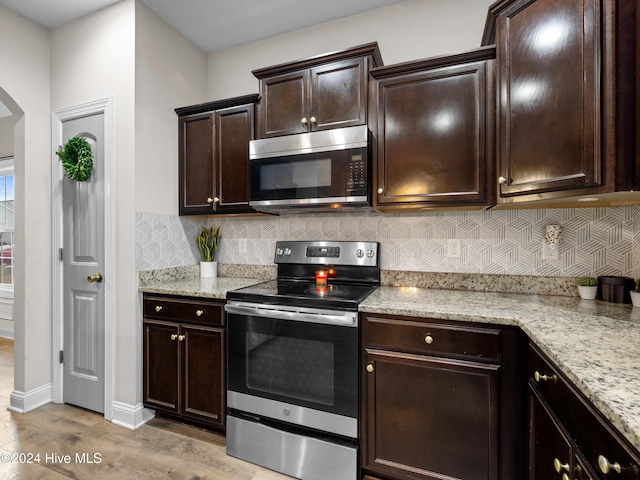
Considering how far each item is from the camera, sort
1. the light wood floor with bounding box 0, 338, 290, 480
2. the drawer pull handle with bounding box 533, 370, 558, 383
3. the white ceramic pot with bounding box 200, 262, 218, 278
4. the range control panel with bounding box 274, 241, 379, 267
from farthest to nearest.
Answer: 1. the white ceramic pot with bounding box 200, 262, 218, 278
2. the range control panel with bounding box 274, 241, 379, 267
3. the light wood floor with bounding box 0, 338, 290, 480
4. the drawer pull handle with bounding box 533, 370, 558, 383

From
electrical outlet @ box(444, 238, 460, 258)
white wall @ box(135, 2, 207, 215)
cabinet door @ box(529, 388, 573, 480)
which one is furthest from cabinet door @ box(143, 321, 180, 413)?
cabinet door @ box(529, 388, 573, 480)

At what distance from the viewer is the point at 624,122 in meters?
1.06

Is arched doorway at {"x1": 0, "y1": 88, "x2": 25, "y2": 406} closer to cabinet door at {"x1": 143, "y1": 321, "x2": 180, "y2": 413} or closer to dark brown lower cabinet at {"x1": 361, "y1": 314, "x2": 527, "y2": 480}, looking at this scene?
cabinet door at {"x1": 143, "y1": 321, "x2": 180, "y2": 413}

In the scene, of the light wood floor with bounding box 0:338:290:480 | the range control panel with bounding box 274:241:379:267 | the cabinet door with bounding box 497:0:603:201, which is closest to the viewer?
the cabinet door with bounding box 497:0:603:201

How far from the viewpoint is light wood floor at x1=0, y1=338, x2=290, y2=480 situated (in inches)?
66.5

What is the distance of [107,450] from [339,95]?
8.17ft

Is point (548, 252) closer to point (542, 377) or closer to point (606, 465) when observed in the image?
point (542, 377)

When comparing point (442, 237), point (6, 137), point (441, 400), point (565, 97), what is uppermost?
point (6, 137)

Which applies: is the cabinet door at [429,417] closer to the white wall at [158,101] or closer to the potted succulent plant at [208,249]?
the potted succulent plant at [208,249]

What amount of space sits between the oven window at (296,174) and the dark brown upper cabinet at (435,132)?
1.00ft

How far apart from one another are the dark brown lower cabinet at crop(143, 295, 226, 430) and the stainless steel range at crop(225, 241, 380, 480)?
5.4 inches

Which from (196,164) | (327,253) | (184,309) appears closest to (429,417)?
(327,253)

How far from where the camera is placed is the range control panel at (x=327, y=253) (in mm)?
2162

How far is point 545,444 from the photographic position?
110 centimetres
